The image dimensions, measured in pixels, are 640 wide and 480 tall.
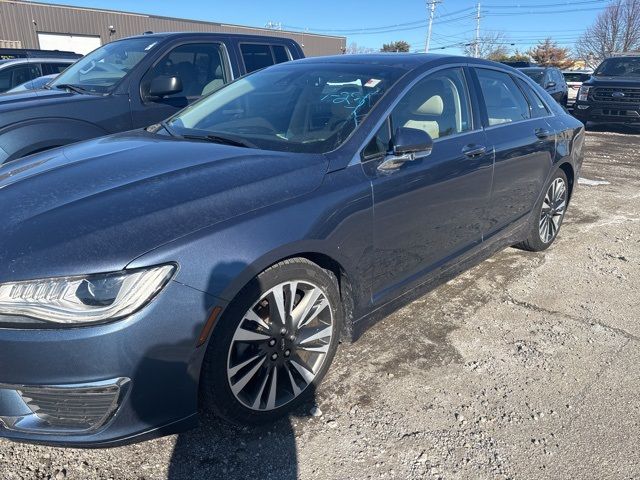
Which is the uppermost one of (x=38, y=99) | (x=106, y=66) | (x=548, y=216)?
(x=106, y=66)

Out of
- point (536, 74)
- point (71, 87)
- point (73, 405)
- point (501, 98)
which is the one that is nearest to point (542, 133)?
point (501, 98)

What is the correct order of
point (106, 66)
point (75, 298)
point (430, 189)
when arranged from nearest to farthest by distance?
1. point (75, 298)
2. point (430, 189)
3. point (106, 66)

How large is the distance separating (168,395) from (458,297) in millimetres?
2492

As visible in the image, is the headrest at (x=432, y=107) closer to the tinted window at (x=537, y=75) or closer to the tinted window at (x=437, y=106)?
the tinted window at (x=437, y=106)

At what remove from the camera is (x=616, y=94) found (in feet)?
40.7

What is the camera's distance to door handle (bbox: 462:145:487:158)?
3.35 m

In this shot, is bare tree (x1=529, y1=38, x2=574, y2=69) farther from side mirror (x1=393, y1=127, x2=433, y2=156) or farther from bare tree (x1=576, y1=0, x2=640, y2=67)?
side mirror (x1=393, y1=127, x2=433, y2=156)

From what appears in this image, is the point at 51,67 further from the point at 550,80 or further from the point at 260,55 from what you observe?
the point at 550,80

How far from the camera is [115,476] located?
2.17m

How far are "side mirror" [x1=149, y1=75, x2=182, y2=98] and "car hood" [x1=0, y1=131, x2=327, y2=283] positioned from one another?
6.25ft

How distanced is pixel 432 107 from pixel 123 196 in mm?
2032

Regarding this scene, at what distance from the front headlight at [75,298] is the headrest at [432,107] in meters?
2.10

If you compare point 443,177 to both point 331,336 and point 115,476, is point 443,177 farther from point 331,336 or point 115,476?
point 115,476

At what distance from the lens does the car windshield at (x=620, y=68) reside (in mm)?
13184
